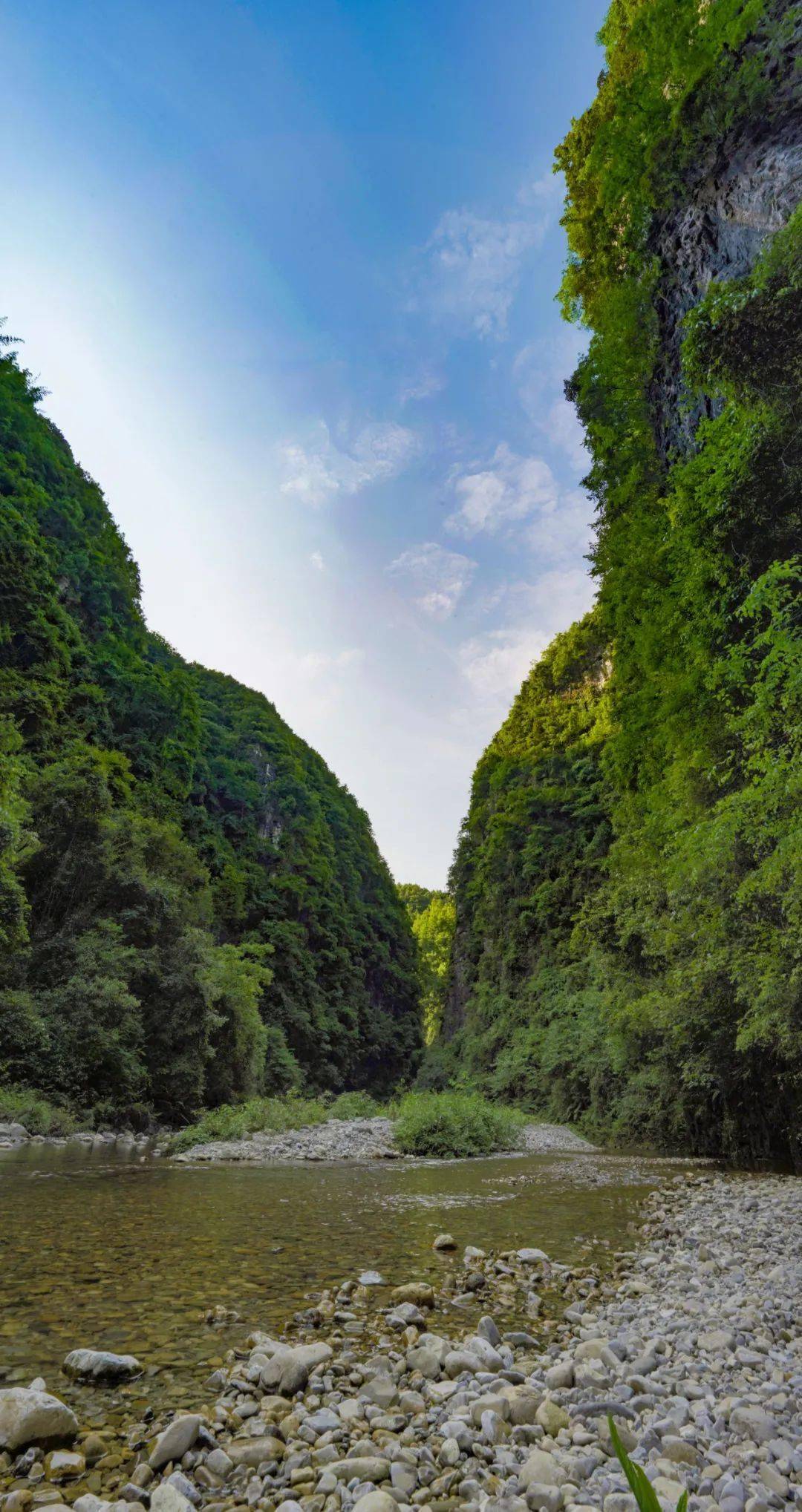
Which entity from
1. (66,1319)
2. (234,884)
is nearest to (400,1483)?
(66,1319)

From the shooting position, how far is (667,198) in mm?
11031

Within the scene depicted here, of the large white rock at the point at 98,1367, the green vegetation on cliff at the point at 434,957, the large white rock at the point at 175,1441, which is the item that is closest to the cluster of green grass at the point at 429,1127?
the large white rock at the point at 98,1367

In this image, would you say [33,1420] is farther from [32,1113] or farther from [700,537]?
[32,1113]

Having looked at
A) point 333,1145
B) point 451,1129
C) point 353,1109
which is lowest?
point 353,1109

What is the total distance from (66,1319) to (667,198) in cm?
1505

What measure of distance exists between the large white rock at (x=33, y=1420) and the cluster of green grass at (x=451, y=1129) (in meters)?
Result: 15.7

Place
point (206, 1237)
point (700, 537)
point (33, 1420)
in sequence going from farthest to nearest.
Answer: point (700, 537), point (206, 1237), point (33, 1420)

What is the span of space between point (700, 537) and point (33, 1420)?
991 cm

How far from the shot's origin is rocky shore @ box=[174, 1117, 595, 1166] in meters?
14.5

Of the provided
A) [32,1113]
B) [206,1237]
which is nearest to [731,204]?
[206,1237]

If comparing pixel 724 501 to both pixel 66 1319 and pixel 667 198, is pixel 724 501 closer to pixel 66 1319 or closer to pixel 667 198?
pixel 667 198

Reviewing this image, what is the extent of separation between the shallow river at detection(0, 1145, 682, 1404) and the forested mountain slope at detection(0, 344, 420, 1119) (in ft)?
20.2

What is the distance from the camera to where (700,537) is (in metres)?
9.16

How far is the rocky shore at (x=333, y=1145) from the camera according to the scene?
1452 cm
